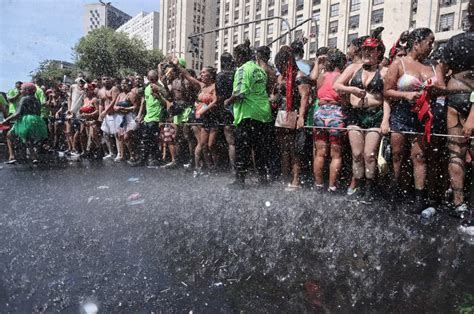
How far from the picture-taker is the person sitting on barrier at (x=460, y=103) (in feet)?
12.0

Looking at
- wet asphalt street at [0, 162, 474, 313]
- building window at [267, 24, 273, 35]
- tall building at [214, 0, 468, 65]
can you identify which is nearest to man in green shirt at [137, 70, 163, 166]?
wet asphalt street at [0, 162, 474, 313]

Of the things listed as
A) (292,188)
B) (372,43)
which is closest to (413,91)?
(372,43)

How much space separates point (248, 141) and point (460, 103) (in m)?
2.64

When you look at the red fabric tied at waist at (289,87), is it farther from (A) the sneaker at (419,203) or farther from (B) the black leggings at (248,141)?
(A) the sneaker at (419,203)

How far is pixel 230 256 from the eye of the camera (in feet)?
9.93

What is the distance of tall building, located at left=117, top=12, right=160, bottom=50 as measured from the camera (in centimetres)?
11551

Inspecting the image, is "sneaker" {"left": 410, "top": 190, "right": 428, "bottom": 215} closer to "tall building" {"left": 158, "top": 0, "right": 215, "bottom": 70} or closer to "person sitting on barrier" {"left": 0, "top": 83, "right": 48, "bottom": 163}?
"person sitting on barrier" {"left": 0, "top": 83, "right": 48, "bottom": 163}

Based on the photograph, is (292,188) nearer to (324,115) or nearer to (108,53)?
(324,115)

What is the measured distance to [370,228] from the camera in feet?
11.9

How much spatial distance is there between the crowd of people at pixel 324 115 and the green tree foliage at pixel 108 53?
4745 cm

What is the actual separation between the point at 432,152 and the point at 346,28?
1994 inches

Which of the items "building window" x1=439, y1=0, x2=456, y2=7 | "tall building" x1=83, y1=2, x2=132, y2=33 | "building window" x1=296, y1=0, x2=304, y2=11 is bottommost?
"building window" x1=439, y1=0, x2=456, y2=7

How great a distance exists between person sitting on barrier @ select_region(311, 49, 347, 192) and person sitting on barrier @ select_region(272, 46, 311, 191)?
0.25 metres

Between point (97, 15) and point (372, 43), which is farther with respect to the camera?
point (97, 15)
